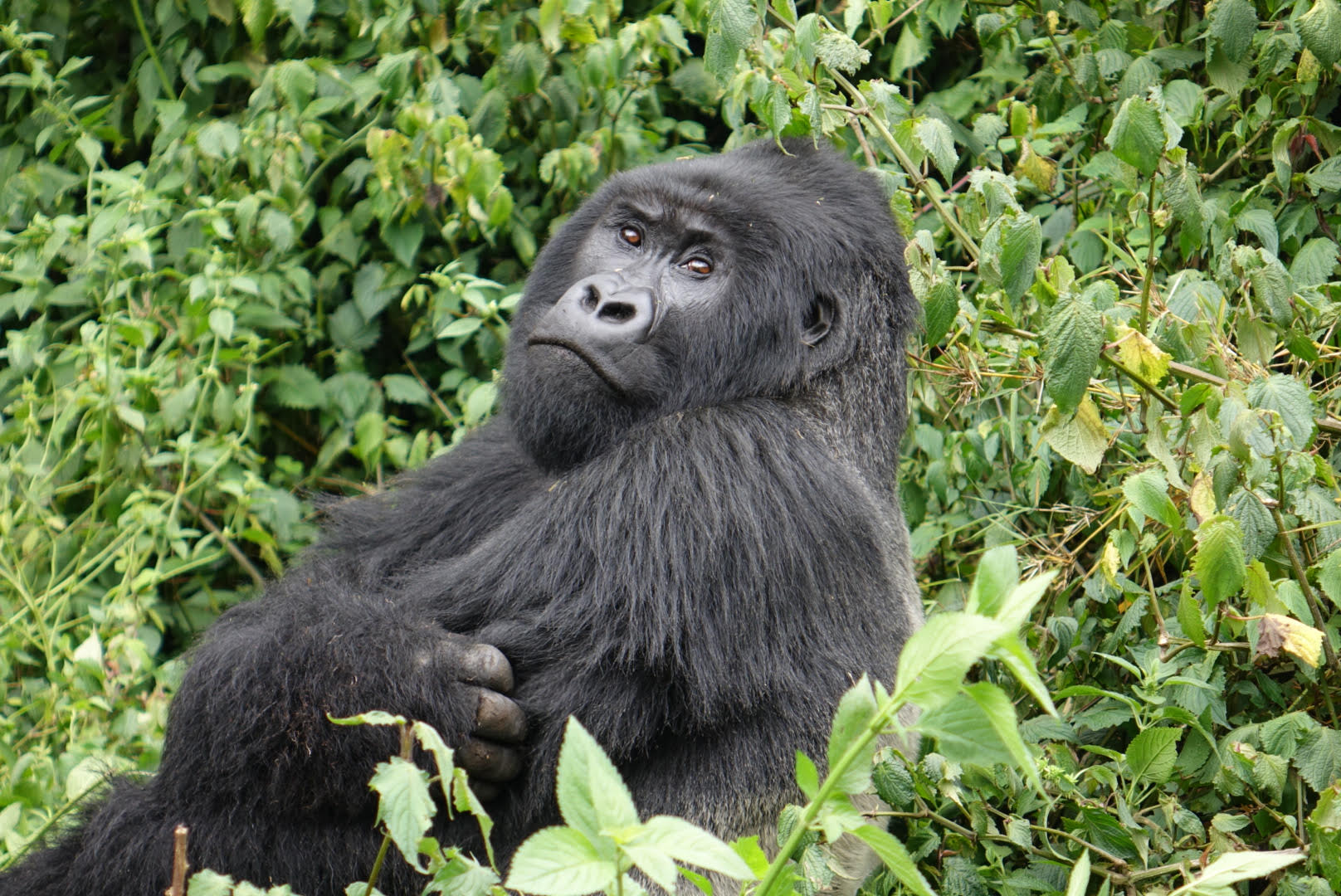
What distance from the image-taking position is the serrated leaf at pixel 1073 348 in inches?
96.7

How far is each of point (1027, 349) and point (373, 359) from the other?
2473 millimetres

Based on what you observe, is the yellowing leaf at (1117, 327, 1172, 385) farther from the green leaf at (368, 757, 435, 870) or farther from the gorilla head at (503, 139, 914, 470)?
the green leaf at (368, 757, 435, 870)

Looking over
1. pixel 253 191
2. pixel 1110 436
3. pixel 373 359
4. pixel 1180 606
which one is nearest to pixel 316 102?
pixel 253 191

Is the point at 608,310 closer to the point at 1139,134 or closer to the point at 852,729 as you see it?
the point at 1139,134

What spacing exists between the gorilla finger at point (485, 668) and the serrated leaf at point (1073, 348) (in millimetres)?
1109

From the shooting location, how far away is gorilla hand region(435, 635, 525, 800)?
2.30m

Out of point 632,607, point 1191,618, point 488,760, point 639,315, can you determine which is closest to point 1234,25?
point 1191,618

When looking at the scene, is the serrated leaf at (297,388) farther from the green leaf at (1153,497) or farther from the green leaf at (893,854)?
the green leaf at (893,854)

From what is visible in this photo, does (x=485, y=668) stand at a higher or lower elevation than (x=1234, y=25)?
lower

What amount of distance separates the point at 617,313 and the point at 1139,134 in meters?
1.05

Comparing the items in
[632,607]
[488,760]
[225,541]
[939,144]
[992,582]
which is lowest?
[225,541]

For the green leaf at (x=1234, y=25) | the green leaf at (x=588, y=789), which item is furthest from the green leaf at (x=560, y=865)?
the green leaf at (x=1234, y=25)

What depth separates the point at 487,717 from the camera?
2.30 meters

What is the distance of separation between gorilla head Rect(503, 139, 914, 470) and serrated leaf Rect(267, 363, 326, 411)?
156 centimetres
